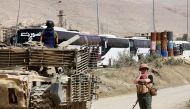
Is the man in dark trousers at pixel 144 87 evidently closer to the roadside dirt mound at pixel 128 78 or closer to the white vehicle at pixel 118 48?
the roadside dirt mound at pixel 128 78

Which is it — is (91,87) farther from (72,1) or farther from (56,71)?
(72,1)

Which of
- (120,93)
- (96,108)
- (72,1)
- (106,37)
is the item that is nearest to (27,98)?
(96,108)

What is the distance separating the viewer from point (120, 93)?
27.7 m

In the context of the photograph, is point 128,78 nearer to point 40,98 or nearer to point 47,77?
point 47,77

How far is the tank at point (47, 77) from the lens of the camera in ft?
32.1

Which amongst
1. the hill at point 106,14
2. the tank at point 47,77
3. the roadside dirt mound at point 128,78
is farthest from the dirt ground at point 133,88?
the hill at point 106,14

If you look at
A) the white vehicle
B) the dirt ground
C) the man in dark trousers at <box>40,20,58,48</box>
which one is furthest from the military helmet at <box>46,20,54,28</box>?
the white vehicle

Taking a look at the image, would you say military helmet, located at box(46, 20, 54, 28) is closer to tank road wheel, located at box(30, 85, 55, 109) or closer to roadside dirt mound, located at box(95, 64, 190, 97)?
tank road wheel, located at box(30, 85, 55, 109)

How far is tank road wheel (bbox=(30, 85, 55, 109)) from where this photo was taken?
989 centimetres

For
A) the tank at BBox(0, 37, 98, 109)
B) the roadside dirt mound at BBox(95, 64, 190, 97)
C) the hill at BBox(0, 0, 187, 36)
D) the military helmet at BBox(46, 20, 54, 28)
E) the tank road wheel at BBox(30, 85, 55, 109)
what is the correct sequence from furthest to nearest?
the hill at BBox(0, 0, 187, 36)
the roadside dirt mound at BBox(95, 64, 190, 97)
the military helmet at BBox(46, 20, 54, 28)
the tank road wheel at BBox(30, 85, 55, 109)
the tank at BBox(0, 37, 98, 109)

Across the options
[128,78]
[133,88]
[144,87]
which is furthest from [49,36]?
[128,78]

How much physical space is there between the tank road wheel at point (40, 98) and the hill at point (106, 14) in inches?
2905

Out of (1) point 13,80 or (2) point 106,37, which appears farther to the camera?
(2) point 106,37

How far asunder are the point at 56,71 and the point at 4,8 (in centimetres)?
8856
